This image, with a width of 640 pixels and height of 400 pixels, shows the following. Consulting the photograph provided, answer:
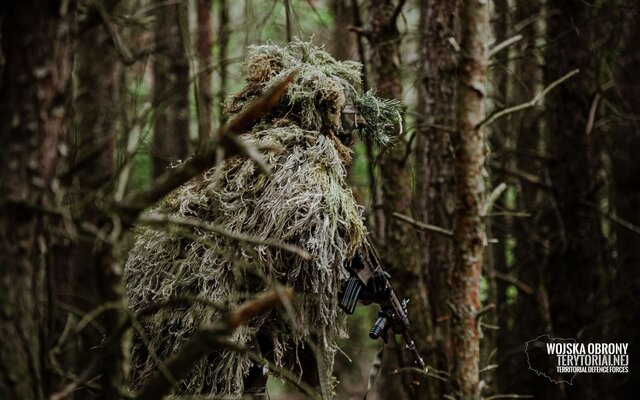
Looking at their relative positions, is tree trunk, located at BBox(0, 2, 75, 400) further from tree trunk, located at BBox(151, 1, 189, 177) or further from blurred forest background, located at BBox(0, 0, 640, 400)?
tree trunk, located at BBox(151, 1, 189, 177)

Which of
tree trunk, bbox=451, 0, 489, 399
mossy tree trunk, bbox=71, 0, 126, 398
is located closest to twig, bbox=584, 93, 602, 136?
tree trunk, bbox=451, 0, 489, 399

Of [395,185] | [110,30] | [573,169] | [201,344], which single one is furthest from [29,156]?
[573,169]

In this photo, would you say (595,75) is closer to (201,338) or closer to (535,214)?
(535,214)

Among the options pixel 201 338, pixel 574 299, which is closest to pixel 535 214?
pixel 574 299

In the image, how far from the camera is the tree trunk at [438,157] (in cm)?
661

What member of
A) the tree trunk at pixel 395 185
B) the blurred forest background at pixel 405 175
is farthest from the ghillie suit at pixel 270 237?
the tree trunk at pixel 395 185

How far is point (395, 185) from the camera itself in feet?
21.5

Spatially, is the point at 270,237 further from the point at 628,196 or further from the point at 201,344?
the point at 628,196

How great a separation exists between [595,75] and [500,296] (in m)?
4.41

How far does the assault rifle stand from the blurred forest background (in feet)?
2.01

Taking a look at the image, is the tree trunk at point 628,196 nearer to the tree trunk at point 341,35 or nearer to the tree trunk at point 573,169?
the tree trunk at point 573,169

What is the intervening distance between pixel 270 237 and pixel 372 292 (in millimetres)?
892

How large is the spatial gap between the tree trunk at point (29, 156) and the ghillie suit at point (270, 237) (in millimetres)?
1212

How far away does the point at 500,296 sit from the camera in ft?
37.8
